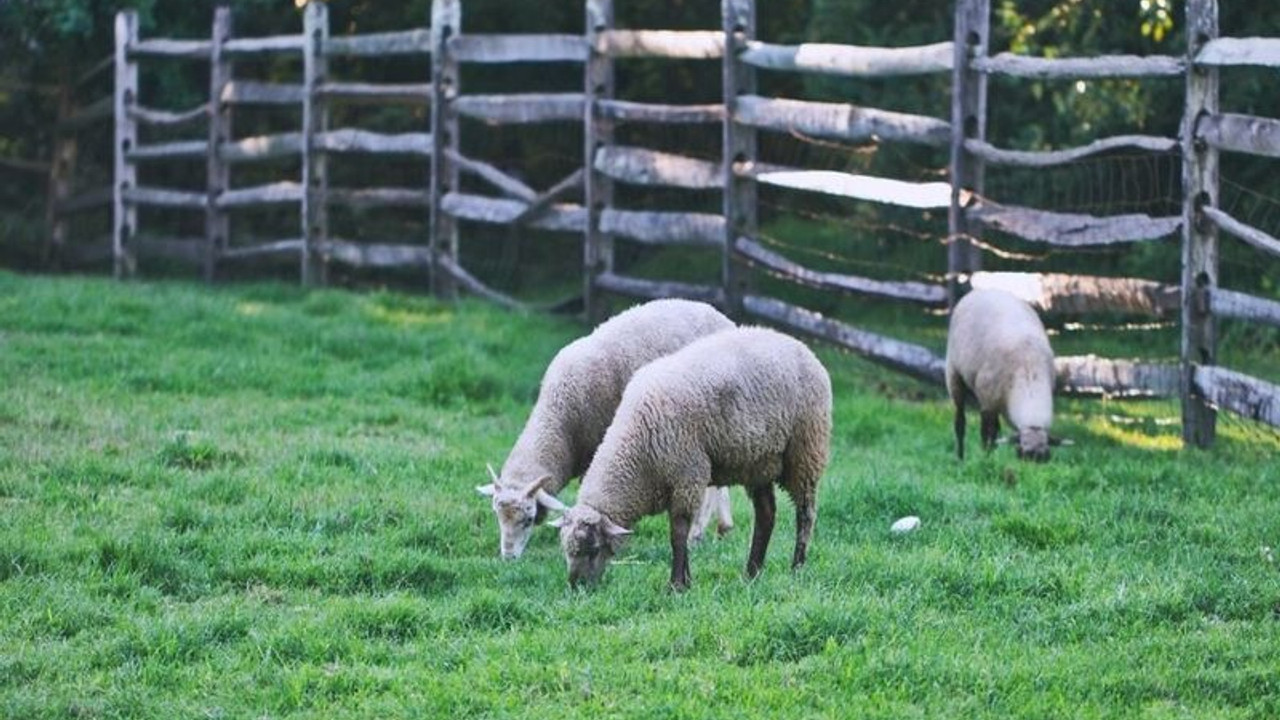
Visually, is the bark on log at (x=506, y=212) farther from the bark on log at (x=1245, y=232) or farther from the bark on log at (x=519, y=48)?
the bark on log at (x=1245, y=232)

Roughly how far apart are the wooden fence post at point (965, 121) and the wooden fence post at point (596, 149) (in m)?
3.72

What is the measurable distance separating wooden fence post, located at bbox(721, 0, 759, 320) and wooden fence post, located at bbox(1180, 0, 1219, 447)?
12.6 feet

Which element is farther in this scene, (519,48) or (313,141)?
(313,141)

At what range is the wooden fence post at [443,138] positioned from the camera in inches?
663

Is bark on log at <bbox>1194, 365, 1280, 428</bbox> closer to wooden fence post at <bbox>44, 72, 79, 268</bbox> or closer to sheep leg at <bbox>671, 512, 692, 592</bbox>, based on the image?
sheep leg at <bbox>671, 512, 692, 592</bbox>

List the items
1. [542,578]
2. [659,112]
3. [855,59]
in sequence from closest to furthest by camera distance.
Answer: [542,578]
[855,59]
[659,112]

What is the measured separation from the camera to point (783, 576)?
7.86 metres

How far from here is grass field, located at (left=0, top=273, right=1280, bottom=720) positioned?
648 centimetres

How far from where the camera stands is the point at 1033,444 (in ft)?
35.4

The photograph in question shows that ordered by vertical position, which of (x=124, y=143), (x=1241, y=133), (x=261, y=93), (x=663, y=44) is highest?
(x=663, y=44)

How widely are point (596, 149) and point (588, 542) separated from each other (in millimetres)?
8079

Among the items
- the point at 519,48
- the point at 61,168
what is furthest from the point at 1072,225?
the point at 61,168

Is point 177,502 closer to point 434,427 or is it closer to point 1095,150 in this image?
point 434,427

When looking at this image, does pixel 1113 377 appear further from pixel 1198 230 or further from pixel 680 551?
pixel 680 551
